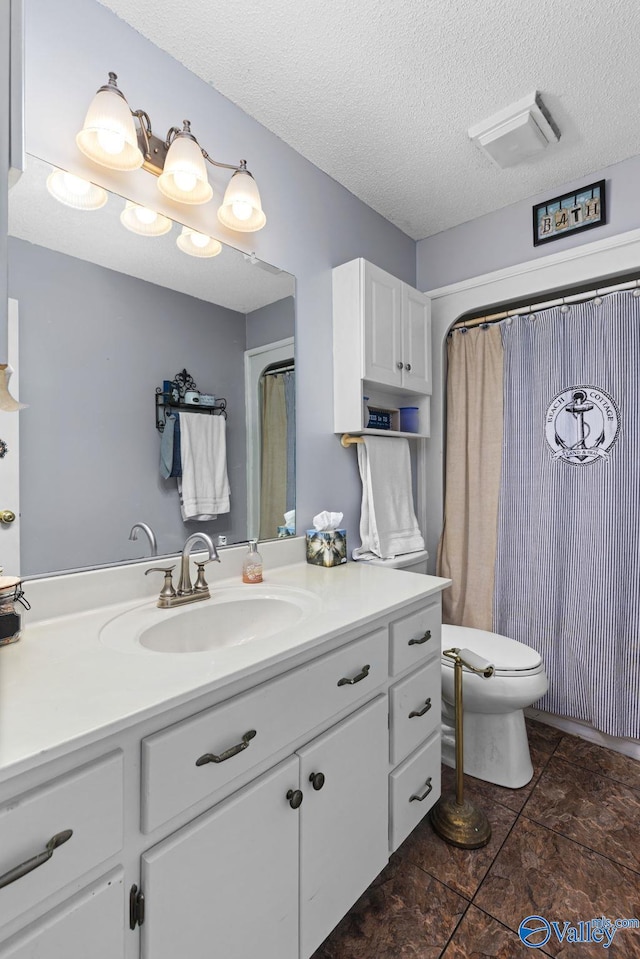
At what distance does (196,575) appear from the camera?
4.70 ft

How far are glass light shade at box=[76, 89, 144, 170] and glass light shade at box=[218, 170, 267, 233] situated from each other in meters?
0.32

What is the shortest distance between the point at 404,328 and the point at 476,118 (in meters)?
0.79

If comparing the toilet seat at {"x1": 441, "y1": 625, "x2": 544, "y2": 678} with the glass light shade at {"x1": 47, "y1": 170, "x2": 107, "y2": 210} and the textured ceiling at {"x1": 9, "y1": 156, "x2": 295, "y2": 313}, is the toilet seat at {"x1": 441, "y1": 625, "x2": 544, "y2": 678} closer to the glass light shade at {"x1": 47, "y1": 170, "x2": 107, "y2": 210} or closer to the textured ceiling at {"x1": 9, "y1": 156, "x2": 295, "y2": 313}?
the textured ceiling at {"x1": 9, "y1": 156, "x2": 295, "y2": 313}

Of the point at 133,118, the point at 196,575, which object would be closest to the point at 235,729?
the point at 196,575

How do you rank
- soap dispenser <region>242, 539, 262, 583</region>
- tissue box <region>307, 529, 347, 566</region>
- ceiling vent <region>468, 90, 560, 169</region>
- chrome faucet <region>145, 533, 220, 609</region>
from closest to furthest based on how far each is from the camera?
chrome faucet <region>145, 533, 220, 609</region>, soap dispenser <region>242, 539, 262, 583</region>, ceiling vent <region>468, 90, 560, 169</region>, tissue box <region>307, 529, 347, 566</region>

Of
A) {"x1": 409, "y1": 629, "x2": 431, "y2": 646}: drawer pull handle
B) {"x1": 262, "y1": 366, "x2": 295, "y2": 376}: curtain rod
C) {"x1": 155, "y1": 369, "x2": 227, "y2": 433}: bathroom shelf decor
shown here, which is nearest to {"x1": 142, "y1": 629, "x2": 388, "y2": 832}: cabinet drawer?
{"x1": 409, "y1": 629, "x2": 431, "y2": 646}: drawer pull handle

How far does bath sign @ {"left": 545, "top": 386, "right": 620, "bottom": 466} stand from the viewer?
2023 millimetres

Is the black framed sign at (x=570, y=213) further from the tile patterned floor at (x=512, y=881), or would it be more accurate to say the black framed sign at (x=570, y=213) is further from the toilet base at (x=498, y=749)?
the tile patterned floor at (x=512, y=881)

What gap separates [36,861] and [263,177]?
6.50 feet

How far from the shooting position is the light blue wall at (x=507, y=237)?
1.94m

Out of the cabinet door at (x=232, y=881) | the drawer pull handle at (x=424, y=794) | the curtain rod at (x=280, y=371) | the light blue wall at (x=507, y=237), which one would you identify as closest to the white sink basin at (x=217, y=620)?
the cabinet door at (x=232, y=881)

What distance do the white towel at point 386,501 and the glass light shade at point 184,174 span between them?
1.11 metres

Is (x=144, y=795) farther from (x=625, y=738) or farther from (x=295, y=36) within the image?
(x=625, y=738)

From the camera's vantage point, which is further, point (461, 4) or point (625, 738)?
point (625, 738)
